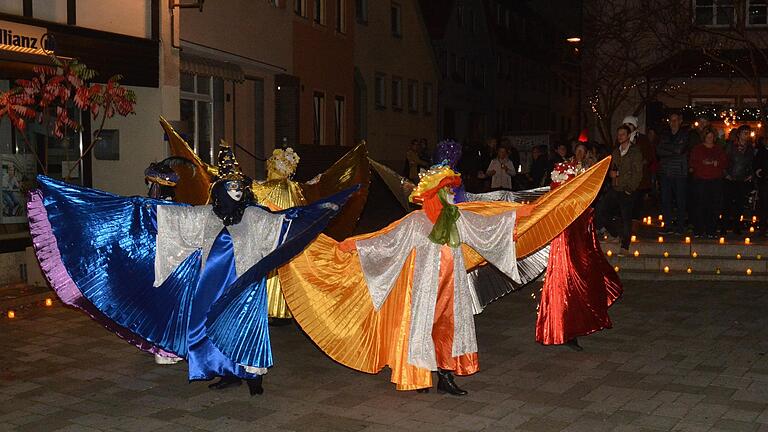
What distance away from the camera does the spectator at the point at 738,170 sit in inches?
550

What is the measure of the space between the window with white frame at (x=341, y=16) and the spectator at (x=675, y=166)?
1379cm

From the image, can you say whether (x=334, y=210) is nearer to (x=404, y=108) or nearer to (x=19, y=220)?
(x=19, y=220)

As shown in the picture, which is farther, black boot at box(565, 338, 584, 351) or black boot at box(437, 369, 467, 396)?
black boot at box(565, 338, 584, 351)

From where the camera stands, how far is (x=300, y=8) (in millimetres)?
23078

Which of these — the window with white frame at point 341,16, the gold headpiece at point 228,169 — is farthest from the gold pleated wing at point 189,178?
the window with white frame at point 341,16

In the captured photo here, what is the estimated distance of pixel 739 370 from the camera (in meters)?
7.61

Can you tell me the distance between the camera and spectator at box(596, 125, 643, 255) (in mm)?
12508

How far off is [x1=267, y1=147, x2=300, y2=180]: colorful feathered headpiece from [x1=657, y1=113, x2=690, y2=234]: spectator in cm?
597

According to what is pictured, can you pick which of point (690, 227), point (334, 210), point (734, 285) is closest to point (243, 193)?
point (334, 210)

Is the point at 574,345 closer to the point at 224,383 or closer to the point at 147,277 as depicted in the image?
the point at 224,383

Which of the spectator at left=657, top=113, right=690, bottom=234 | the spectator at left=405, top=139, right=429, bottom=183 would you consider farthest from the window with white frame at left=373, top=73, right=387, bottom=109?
the spectator at left=657, top=113, right=690, bottom=234

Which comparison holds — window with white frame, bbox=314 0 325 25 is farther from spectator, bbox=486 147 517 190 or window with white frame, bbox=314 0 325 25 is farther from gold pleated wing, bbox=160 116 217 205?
gold pleated wing, bbox=160 116 217 205

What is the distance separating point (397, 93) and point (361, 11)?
4.18 m

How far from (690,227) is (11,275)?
31.6ft
